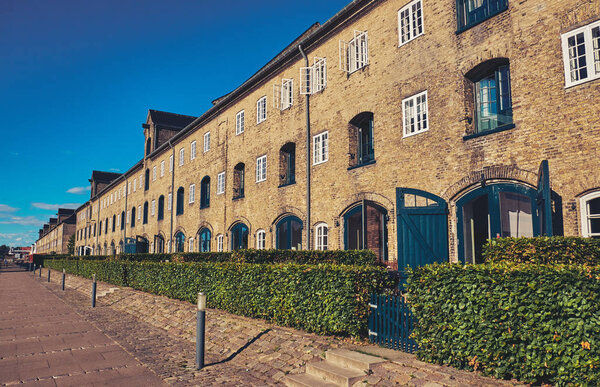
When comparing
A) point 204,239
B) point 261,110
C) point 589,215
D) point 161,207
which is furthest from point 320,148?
point 161,207

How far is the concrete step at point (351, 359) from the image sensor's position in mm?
6165

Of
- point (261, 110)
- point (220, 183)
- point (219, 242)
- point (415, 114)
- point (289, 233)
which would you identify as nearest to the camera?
point (415, 114)

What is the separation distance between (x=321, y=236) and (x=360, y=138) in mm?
4199

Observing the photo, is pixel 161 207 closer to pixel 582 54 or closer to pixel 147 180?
pixel 147 180

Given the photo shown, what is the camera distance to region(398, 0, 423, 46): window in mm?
13430

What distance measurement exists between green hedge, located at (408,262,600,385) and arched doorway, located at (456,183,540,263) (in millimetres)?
4932

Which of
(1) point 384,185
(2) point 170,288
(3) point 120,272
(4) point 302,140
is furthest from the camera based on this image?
(3) point 120,272

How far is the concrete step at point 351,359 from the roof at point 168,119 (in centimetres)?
3855

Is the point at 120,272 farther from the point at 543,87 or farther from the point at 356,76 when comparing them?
the point at 543,87

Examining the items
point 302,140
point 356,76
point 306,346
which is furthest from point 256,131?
point 306,346

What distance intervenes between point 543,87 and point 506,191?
2.61m

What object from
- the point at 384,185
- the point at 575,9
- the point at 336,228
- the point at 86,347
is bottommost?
the point at 86,347

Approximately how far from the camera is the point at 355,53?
15.9 metres

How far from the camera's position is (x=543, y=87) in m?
9.95
